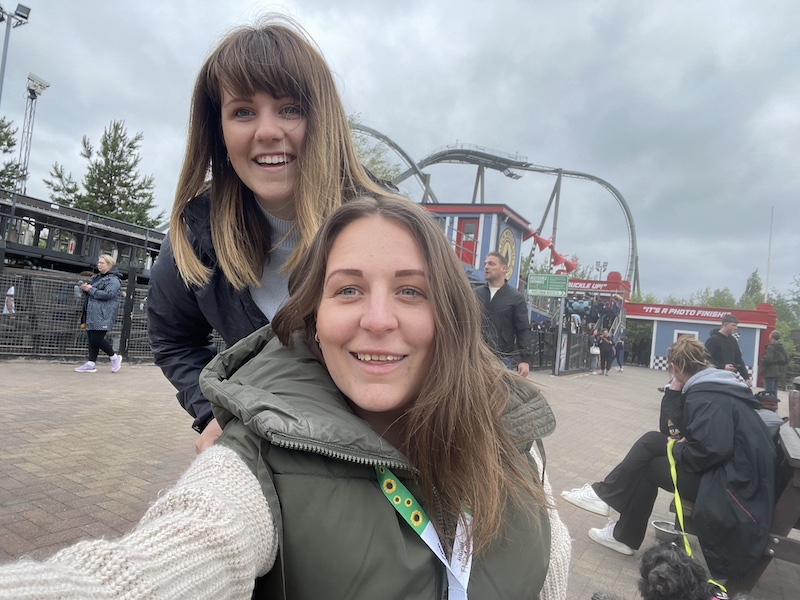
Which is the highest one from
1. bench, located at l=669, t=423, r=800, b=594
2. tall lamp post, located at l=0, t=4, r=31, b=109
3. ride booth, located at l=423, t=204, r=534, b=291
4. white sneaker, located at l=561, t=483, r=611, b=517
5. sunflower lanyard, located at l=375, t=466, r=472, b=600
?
tall lamp post, located at l=0, t=4, r=31, b=109

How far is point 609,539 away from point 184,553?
3966 mm

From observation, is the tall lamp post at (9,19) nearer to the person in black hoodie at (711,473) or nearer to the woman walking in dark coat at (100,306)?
the woman walking in dark coat at (100,306)

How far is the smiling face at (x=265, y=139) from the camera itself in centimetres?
157

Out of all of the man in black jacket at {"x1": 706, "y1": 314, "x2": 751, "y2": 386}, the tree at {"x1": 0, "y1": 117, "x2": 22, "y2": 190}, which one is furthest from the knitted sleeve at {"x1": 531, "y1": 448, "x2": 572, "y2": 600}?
the tree at {"x1": 0, "y1": 117, "x2": 22, "y2": 190}

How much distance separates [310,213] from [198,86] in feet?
1.78

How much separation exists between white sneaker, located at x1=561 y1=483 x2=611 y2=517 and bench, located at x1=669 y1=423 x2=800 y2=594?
1.27 metres

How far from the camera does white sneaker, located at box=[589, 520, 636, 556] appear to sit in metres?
3.95

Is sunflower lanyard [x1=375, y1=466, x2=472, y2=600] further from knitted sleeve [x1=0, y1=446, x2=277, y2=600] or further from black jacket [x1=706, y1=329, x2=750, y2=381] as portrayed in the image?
black jacket [x1=706, y1=329, x2=750, y2=381]

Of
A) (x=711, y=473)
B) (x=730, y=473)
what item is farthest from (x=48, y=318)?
(x=730, y=473)

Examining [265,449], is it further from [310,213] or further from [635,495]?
[635,495]

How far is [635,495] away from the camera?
402cm

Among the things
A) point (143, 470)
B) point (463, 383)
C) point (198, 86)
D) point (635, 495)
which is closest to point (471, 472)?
point (463, 383)

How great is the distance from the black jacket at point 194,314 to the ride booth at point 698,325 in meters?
34.2

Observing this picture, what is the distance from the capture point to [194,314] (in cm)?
181
